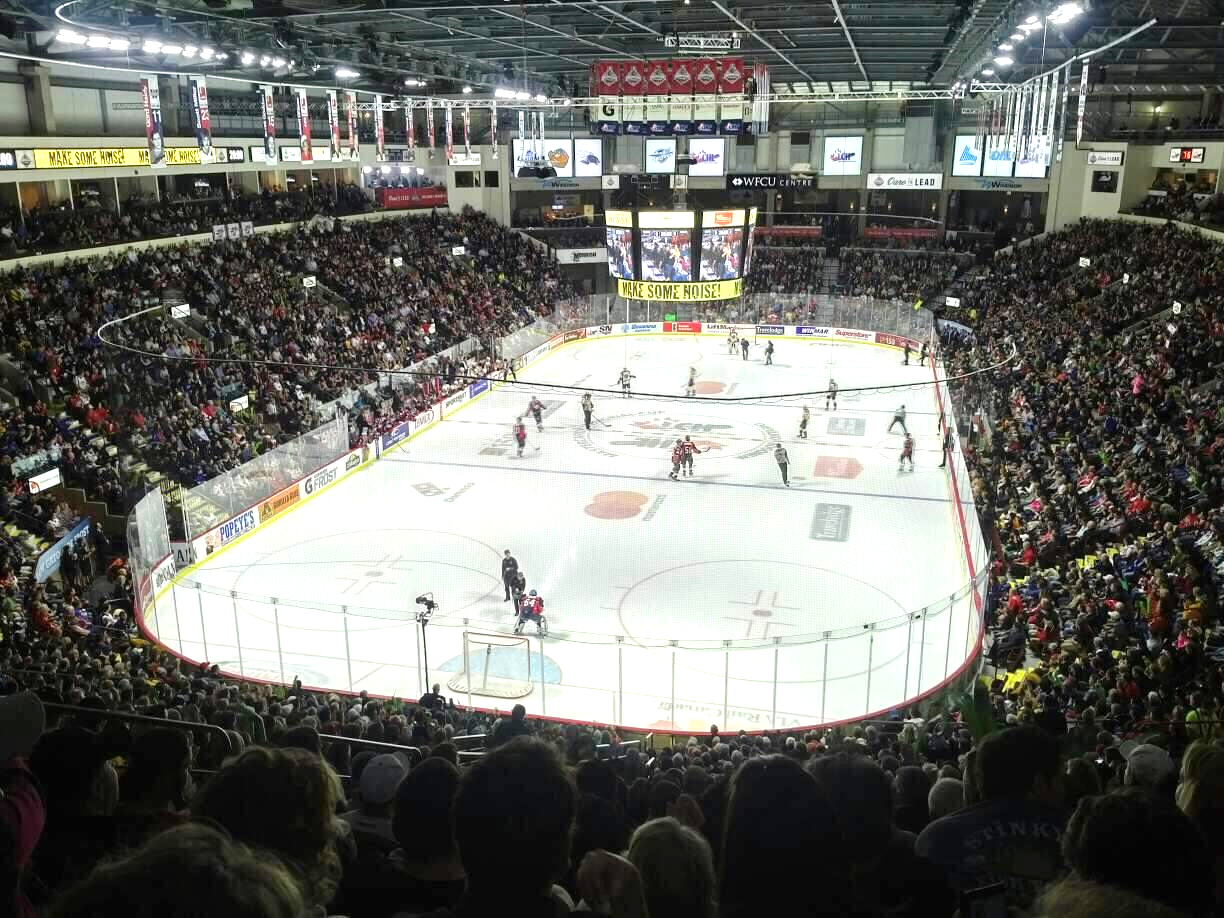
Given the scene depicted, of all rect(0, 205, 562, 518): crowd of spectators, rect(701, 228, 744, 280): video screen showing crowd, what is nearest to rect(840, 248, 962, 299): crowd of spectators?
rect(0, 205, 562, 518): crowd of spectators

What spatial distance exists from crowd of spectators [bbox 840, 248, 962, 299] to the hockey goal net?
121 ft

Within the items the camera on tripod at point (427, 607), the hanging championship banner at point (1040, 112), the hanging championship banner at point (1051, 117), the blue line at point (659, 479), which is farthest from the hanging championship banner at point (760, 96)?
the camera on tripod at point (427, 607)

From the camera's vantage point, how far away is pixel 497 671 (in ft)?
44.2

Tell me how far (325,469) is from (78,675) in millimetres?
Answer: 13354

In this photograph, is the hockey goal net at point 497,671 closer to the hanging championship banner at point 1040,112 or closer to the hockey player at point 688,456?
the hockey player at point 688,456

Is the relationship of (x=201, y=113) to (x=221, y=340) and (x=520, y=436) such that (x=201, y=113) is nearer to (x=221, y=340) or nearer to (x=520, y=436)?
(x=221, y=340)

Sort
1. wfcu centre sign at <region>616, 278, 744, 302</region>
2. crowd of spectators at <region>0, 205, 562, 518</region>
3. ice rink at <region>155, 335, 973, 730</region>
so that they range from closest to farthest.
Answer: ice rink at <region>155, 335, 973, 730</region>
crowd of spectators at <region>0, 205, 562, 518</region>
wfcu centre sign at <region>616, 278, 744, 302</region>

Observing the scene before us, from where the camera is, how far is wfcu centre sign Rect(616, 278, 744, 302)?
28.5 metres

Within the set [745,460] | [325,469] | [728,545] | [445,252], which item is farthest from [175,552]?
[445,252]

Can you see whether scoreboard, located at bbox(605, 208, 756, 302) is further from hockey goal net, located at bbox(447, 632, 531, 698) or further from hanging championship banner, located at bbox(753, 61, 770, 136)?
hockey goal net, located at bbox(447, 632, 531, 698)

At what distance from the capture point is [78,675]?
1042 cm

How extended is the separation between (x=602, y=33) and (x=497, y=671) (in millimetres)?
19231

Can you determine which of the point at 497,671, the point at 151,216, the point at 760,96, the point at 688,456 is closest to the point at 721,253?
the point at 760,96

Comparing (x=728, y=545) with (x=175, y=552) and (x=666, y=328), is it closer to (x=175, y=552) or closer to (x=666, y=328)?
(x=175, y=552)
